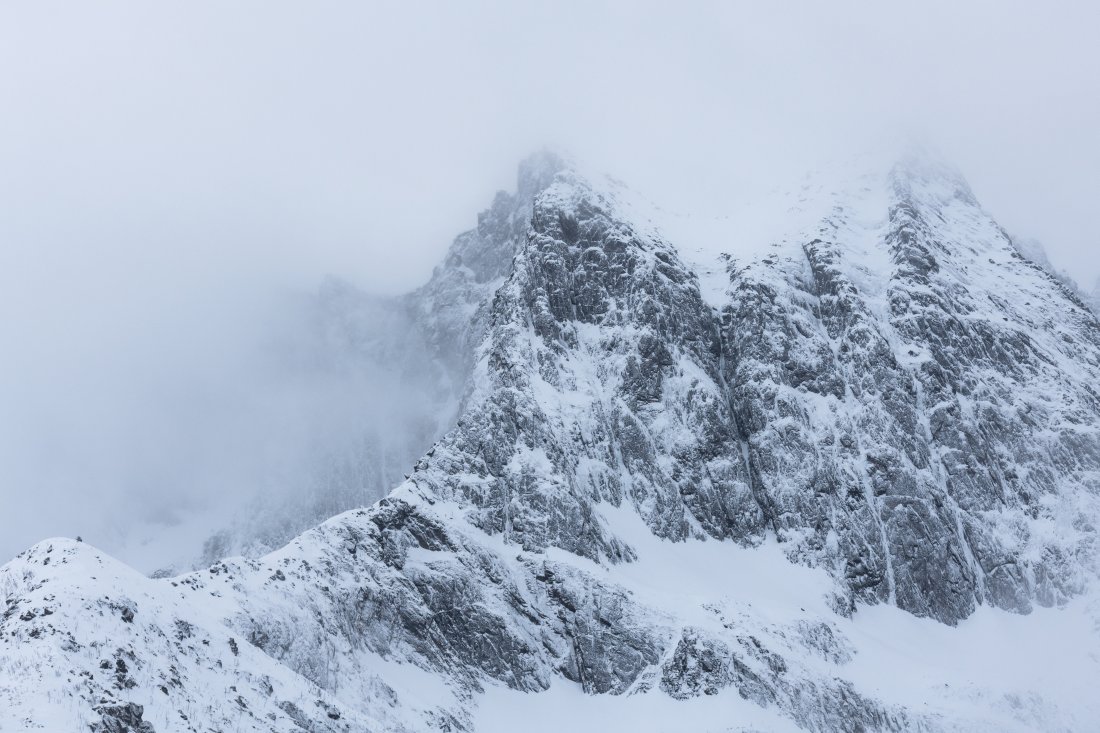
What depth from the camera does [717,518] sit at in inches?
4806

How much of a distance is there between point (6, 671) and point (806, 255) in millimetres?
136529

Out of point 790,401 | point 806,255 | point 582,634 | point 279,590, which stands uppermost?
point 806,255

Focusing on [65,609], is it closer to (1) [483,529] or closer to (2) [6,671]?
(2) [6,671]

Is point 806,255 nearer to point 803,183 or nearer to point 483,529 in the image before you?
point 803,183

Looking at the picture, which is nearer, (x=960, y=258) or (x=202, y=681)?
(x=202, y=681)

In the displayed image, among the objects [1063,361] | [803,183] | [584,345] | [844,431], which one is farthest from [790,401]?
[803,183]

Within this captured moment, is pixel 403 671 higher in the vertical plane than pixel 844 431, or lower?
lower

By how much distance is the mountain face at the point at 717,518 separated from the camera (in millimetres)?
83875

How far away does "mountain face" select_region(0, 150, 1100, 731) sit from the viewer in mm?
83875

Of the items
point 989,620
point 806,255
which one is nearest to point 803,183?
point 806,255

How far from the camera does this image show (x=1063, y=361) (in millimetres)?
136875

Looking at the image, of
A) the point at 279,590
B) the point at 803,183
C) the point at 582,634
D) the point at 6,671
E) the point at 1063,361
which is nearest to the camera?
the point at 6,671

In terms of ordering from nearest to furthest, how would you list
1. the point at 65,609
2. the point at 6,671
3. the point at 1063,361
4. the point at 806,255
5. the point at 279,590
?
the point at 6,671
the point at 65,609
the point at 279,590
the point at 1063,361
the point at 806,255

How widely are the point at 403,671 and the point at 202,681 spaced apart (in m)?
42.6
